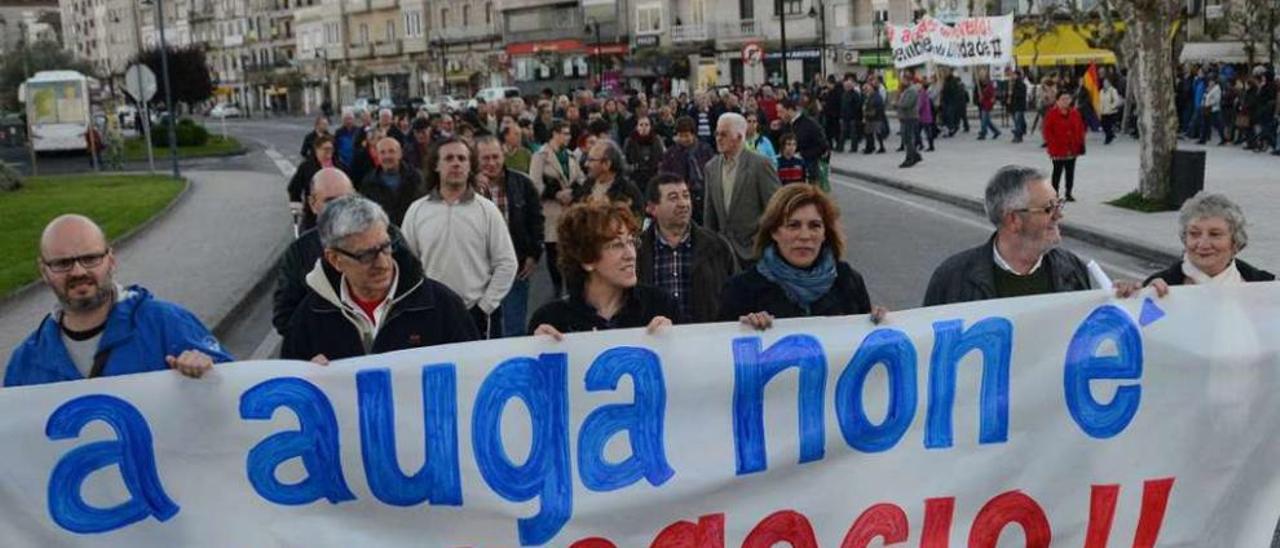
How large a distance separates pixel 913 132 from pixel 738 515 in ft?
74.8

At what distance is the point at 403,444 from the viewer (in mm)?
4422

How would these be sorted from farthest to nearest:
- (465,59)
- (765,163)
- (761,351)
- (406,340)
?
(465,59)
(765,163)
(406,340)
(761,351)

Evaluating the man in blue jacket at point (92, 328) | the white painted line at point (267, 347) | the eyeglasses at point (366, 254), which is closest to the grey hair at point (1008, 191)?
the eyeglasses at point (366, 254)

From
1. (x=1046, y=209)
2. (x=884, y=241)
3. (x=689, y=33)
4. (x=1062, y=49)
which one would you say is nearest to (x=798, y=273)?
(x=1046, y=209)

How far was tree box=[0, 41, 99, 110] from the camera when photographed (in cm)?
7675

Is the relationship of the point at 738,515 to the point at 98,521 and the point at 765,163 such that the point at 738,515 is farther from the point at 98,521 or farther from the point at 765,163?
the point at 765,163

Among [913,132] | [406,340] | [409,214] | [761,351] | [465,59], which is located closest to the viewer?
[761,351]

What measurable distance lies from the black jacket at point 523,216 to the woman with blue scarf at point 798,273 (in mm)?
3717

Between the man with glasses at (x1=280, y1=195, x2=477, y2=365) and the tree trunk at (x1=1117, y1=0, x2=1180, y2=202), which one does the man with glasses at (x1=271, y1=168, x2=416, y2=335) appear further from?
the tree trunk at (x1=1117, y1=0, x2=1180, y2=202)

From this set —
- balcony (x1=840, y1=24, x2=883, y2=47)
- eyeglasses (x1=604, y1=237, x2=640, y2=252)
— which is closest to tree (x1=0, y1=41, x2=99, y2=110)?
balcony (x1=840, y1=24, x2=883, y2=47)

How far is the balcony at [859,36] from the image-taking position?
6750cm

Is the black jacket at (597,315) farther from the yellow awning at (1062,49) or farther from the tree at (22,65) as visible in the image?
the tree at (22,65)

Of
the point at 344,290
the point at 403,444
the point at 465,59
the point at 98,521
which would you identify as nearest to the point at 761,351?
the point at 403,444

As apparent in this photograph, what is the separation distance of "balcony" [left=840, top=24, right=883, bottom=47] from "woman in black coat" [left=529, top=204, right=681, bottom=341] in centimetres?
6392
